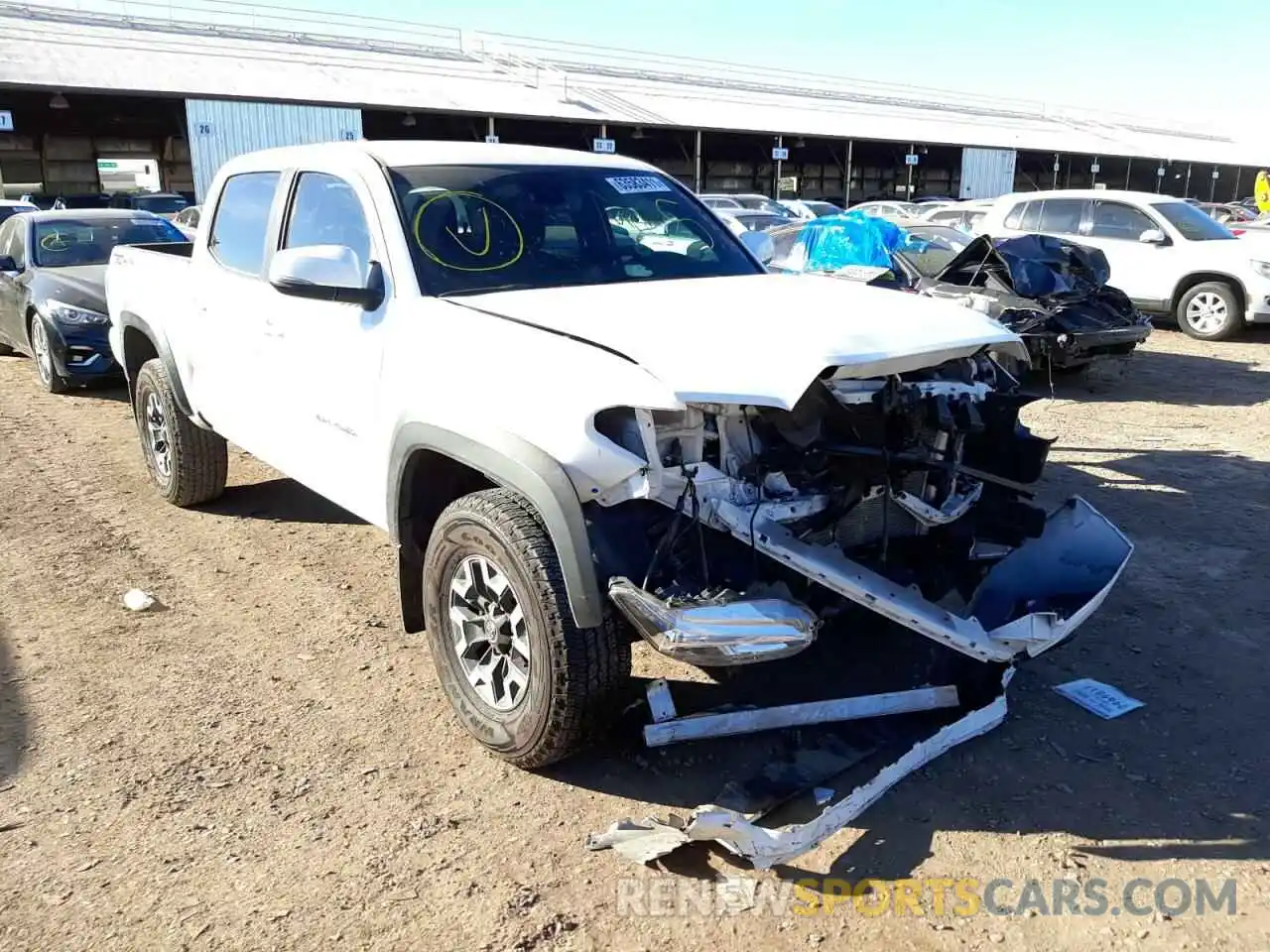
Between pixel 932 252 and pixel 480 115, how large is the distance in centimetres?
2200

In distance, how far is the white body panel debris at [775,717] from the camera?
126 inches

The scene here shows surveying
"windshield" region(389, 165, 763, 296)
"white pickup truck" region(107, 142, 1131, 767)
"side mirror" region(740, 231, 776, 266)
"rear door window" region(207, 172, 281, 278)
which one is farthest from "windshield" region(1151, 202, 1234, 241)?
"rear door window" region(207, 172, 281, 278)

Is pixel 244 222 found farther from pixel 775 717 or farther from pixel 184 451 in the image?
pixel 775 717

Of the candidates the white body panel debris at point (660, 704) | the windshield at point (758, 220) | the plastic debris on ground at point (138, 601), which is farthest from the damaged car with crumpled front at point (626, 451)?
the windshield at point (758, 220)

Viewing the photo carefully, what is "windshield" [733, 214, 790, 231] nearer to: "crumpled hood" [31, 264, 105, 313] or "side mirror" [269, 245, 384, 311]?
"crumpled hood" [31, 264, 105, 313]

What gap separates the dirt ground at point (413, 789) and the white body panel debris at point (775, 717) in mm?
147

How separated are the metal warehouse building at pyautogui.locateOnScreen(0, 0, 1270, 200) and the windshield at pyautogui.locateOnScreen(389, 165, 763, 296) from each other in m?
23.2

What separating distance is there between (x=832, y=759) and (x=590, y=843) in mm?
855

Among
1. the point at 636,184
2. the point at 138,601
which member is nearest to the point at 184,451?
the point at 138,601

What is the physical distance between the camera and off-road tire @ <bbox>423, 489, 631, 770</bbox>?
2.89 m

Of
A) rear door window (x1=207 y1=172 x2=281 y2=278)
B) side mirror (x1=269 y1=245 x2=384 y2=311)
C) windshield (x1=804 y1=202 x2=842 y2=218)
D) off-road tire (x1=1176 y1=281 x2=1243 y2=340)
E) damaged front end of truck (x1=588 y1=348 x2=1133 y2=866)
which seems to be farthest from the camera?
windshield (x1=804 y1=202 x2=842 y2=218)

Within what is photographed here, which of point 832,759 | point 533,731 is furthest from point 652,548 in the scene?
point 832,759

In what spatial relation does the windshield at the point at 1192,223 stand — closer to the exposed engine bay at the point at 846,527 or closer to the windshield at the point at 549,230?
the windshield at the point at 549,230

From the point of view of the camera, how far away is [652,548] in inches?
114
